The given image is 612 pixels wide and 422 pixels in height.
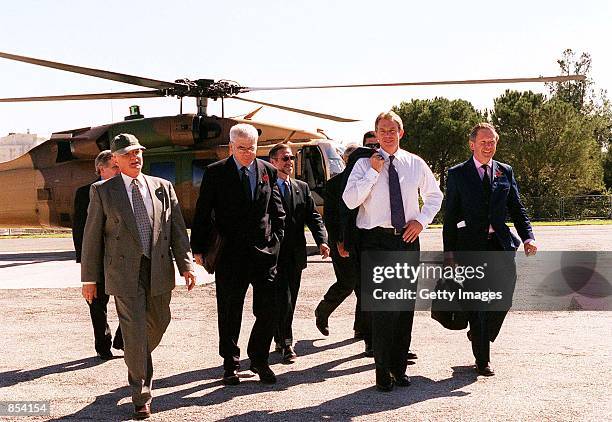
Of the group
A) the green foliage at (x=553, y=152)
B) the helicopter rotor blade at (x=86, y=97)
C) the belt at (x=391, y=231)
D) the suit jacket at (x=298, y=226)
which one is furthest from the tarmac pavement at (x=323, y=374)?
the green foliage at (x=553, y=152)

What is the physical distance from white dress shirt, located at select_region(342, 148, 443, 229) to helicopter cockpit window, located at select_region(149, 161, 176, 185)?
1121 centimetres

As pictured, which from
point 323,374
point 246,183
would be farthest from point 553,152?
point 246,183

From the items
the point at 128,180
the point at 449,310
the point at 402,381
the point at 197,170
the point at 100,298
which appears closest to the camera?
the point at 128,180

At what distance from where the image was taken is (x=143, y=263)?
16.9 feet

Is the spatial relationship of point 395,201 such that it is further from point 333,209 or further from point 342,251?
point 333,209

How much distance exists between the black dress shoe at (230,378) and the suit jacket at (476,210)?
2056mm

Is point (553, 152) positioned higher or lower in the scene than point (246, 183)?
lower

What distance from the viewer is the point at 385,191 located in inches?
222

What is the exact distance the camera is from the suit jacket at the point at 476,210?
602 centimetres

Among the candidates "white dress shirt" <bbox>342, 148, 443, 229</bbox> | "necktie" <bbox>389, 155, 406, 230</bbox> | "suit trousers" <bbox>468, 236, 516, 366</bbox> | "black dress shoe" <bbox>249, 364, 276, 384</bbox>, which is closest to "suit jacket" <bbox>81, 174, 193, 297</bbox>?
"black dress shoe" <bbox>249, 364, 276, 384</bbox>

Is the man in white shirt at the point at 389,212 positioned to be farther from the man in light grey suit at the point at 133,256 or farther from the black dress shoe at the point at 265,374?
the man in light grey suit at the point at 133,256

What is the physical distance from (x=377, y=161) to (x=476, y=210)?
1.09 m

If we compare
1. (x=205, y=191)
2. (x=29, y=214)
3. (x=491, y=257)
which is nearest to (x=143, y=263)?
(x=205, y=191)

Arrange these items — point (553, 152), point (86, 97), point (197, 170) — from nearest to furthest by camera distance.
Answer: point (86, 97)
point (197, 170)
point (553, 152)
